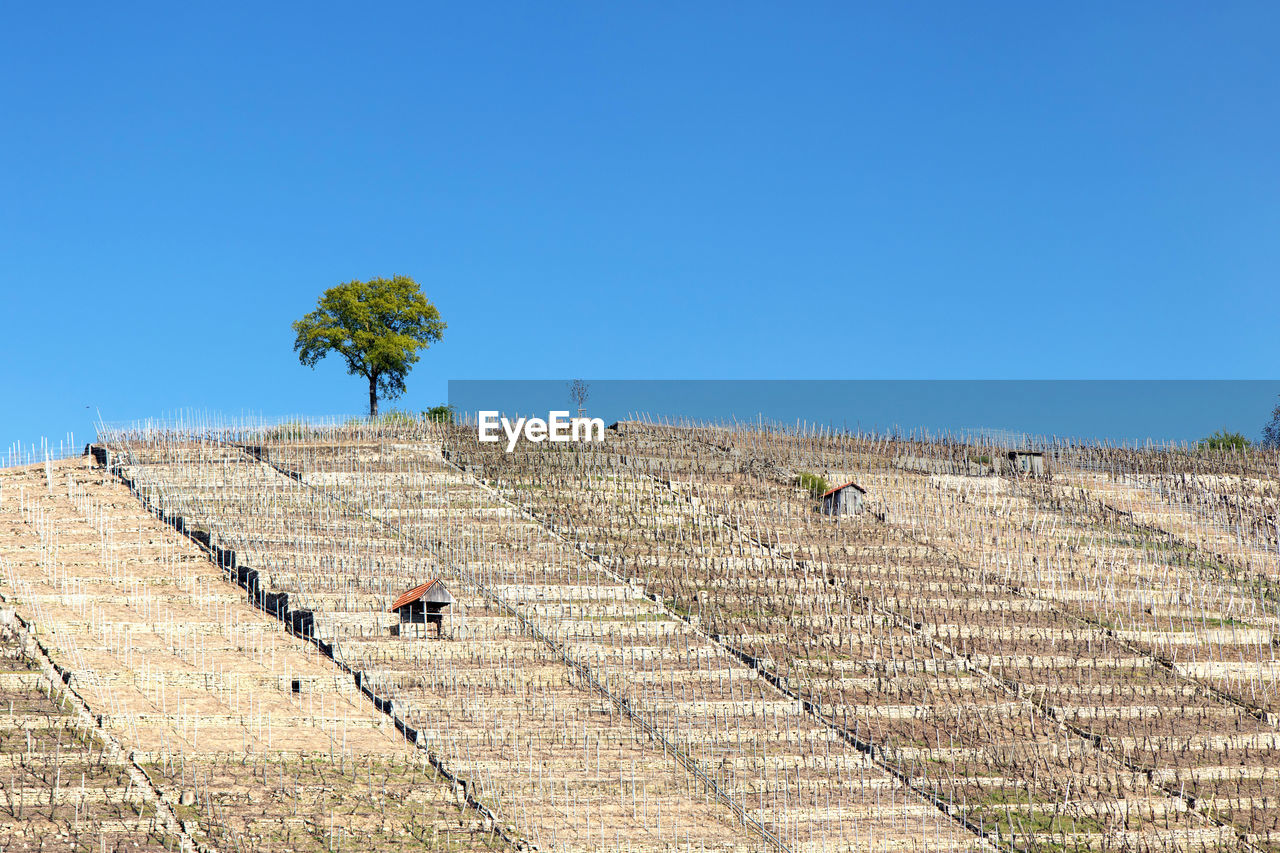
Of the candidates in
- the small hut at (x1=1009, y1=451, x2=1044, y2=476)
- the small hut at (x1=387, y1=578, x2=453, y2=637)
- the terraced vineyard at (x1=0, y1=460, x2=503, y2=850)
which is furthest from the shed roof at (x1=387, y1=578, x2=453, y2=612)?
the small hut at (x1=1009, y1=451, x2=1044, y2=476)

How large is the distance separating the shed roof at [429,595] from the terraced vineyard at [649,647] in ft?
1.28

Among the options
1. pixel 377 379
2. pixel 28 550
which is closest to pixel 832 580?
pixel 28 550

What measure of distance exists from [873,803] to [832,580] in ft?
38.5

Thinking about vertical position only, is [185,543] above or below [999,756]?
above

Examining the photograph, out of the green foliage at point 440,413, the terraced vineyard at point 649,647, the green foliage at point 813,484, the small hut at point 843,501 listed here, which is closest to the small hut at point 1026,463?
the terraced vineyard at point 649,647

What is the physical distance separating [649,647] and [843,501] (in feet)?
43.0

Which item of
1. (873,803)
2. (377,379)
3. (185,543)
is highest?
(377,379)

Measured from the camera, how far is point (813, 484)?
42594 mm

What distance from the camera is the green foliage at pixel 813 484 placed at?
42.4 m

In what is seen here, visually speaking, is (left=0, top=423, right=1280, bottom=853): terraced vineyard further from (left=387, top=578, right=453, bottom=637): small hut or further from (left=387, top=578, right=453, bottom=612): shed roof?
(left=387, top=578, right=453, bottom=612): shed roof

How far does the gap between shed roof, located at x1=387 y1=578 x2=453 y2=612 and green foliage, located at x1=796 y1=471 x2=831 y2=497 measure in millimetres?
16928

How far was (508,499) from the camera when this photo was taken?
39.8 meters

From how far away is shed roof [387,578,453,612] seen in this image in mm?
27844

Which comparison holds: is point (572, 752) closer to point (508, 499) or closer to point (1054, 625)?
point (1054, 625)
